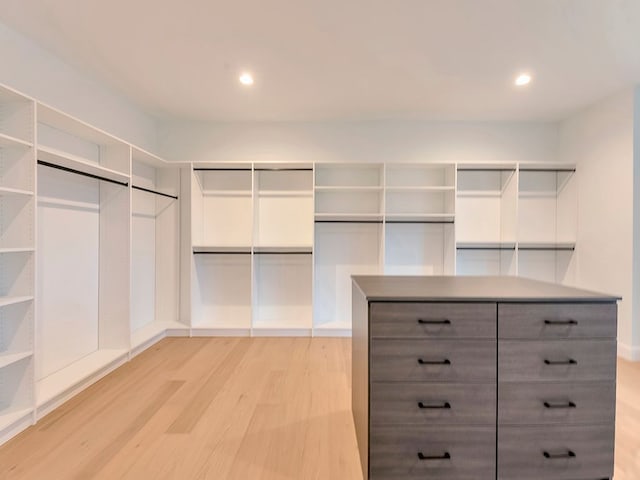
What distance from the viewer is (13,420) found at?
1.82m

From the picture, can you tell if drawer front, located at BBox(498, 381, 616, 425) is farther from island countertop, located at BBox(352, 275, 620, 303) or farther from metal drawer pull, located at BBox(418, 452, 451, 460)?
island countertop, located at BBox(352, 275, 620, 303)

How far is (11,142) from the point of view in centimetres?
180

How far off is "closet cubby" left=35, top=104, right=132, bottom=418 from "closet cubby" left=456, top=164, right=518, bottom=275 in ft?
11.6

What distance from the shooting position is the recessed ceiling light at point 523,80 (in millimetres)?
2719

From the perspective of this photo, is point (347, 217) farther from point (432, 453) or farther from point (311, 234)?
point (432, 453)

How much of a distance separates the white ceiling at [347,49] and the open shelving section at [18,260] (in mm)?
743

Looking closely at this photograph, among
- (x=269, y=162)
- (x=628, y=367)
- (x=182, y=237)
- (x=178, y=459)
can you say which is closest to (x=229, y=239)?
(x=182, y=237)

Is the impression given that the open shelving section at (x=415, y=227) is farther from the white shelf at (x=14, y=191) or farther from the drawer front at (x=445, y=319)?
the white shelf at (x=14, y=191)

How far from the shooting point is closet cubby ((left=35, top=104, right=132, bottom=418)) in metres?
2.31

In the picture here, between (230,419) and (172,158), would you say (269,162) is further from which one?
(230,419)

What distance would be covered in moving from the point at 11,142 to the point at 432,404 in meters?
2.56

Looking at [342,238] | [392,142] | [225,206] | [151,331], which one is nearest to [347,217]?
[342,238]

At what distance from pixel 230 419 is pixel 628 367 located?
11.0 ft

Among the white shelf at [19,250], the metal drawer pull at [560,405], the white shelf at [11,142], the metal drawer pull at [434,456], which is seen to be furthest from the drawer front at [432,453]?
the white shelf at [11,142]
